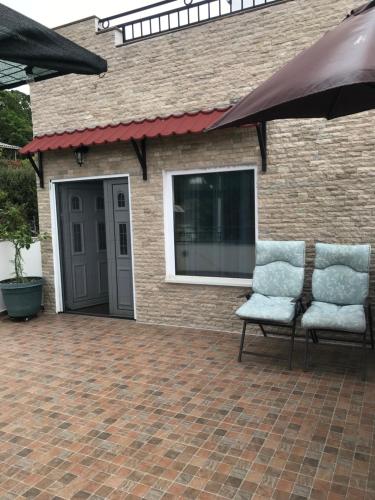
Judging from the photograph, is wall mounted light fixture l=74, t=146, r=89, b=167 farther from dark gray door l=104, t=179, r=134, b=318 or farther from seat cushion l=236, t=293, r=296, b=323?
seat cushion l=236, t=293, r=296, b=323

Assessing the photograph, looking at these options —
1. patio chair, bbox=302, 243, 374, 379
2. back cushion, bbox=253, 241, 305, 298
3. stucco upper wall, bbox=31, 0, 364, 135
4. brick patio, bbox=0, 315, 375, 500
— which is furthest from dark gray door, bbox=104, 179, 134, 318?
patio chair, bbox=302, 243, 374, 379

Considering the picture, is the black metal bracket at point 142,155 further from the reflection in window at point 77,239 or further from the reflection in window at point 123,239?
the reflection in window at point 77,239

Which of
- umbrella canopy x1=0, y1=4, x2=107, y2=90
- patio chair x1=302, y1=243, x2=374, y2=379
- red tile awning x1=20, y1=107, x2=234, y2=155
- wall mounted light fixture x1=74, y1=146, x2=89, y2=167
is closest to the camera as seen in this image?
umbrella canopy x1=0, y1=4, x2=107, y2=90

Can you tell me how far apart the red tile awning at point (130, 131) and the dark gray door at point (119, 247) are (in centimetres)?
80

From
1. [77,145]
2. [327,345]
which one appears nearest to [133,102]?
[77,145]

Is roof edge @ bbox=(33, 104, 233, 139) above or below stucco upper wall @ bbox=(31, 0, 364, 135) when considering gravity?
below

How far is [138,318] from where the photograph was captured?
677 centimetres

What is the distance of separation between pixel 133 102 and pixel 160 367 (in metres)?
3.85

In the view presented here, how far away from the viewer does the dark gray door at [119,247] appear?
22.7ft

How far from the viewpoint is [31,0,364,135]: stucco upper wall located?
5.43 metres

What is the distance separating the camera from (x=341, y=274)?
5035 mm

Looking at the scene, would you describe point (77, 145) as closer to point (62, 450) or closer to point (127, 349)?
point (127, 349)

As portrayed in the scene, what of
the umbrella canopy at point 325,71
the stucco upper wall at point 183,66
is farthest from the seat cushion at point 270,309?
the stucco upper wall at point 183,66

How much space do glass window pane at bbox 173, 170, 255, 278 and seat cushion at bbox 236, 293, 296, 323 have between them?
3.23ft
